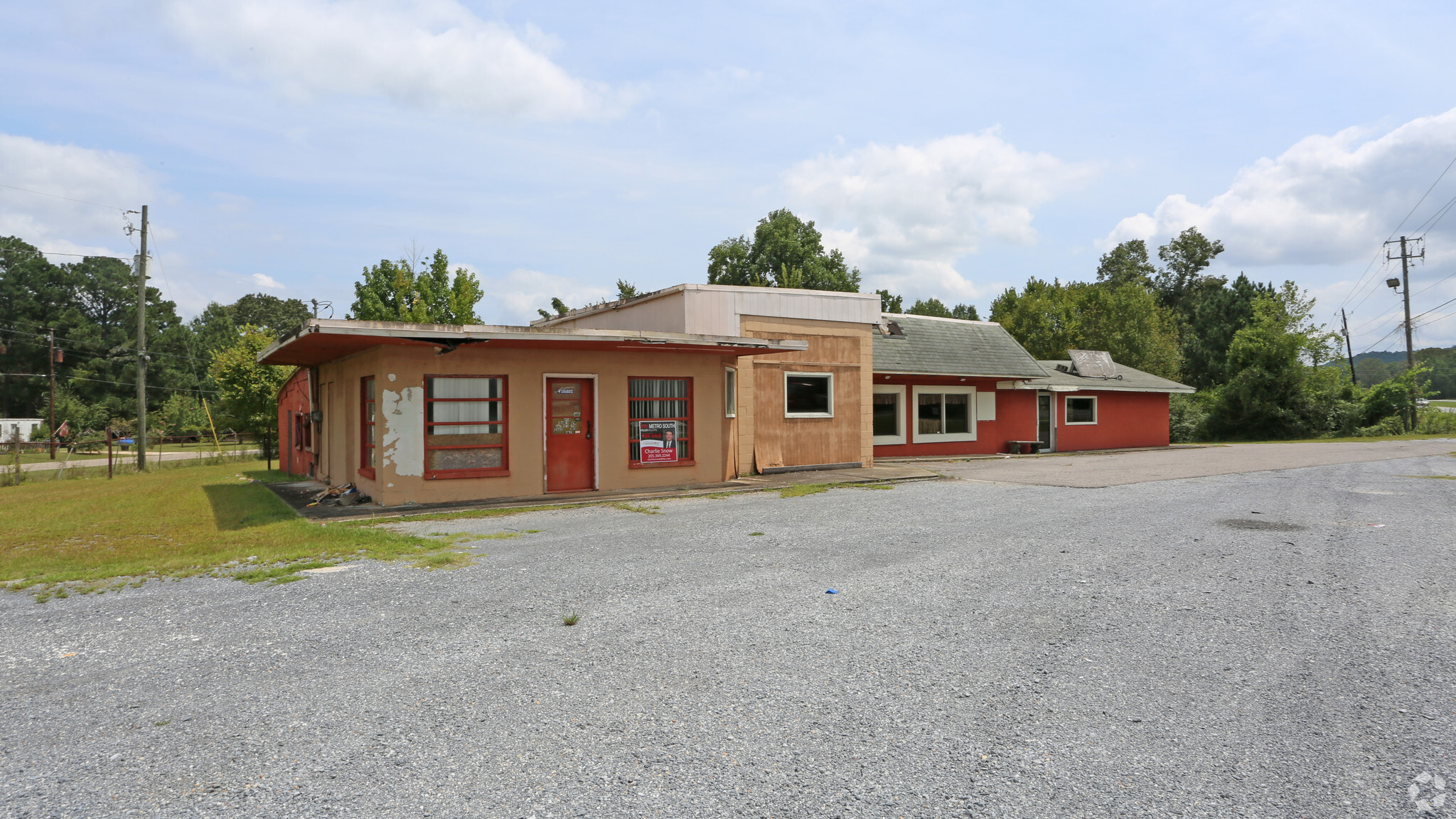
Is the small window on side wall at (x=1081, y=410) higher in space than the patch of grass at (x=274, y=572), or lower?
higher

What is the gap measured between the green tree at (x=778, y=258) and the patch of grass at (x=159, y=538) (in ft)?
131

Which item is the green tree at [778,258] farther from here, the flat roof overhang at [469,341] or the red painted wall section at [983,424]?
the flat roof overhang at [469,341]

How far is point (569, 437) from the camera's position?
14023 mm

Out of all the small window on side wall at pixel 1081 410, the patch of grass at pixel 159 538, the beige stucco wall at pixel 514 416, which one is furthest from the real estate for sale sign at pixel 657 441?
the small window on side wall at pixel 1081 410

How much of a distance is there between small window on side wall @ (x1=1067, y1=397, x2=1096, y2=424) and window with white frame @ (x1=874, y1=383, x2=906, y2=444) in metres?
8.07

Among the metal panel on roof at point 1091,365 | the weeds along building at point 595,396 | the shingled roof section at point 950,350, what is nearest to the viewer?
the weeds along building at point 595,396

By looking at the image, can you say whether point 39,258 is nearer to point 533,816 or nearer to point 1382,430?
point 533,816

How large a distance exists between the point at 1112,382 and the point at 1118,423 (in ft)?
5.86

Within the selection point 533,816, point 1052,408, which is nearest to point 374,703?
point 533,816

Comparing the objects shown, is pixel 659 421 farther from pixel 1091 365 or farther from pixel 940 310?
pixel 940 310

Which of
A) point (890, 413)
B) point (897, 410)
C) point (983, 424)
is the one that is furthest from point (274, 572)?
point (983, 424)

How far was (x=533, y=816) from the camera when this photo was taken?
3.06 m

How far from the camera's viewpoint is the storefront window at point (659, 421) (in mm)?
14734

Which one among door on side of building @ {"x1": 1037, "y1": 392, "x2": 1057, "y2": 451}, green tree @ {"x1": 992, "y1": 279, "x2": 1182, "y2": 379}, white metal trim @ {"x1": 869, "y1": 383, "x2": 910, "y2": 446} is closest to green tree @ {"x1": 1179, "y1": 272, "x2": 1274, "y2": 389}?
green tree @ {"x1": 992, "y1": 279, "x2": 1182, "y2": 379}
